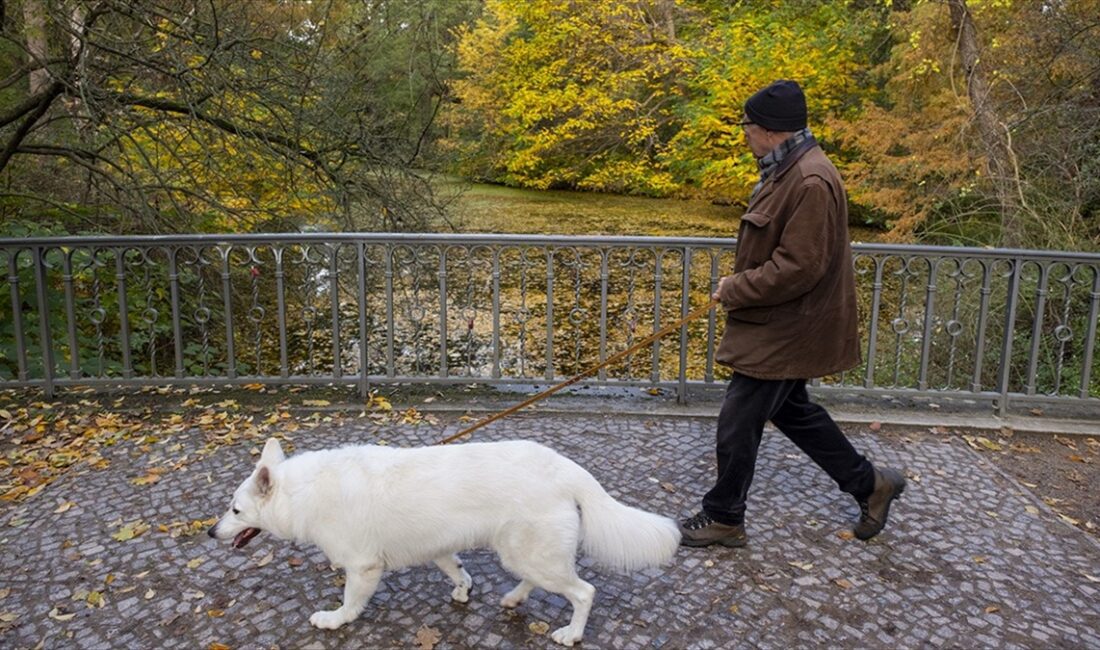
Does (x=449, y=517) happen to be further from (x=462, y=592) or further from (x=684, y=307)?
(x=684, y=307)

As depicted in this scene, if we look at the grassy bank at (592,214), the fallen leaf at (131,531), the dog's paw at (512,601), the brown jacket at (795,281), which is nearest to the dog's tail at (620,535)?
the dog's paw at (512,601)

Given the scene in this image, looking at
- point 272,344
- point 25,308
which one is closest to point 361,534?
point 25,308

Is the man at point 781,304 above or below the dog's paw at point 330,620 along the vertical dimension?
above

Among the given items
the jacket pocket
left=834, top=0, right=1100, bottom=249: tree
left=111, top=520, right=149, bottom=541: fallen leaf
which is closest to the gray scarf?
the jacket pocket

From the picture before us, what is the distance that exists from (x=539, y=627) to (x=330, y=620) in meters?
0.86

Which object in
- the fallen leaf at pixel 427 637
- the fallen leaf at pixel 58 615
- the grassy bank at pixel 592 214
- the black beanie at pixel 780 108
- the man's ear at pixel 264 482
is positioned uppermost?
the black beanie at pixel 780 108

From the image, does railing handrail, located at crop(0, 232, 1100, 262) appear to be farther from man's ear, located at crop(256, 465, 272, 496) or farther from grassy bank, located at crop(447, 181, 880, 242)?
grassy bank, located at crop(447, 181, 880, 242)

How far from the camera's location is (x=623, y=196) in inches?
1033

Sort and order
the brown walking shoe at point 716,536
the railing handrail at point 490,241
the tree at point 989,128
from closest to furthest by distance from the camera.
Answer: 1. the brown walking shoe at point 716,536
2. the railing handrail at point 490,241
3. the tree at point 989,128

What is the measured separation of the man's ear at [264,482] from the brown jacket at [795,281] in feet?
6.87

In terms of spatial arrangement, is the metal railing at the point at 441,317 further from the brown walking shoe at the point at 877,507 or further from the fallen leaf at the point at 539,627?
the fallen leaf at the point at 539,627

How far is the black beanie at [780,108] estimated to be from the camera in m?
3.58

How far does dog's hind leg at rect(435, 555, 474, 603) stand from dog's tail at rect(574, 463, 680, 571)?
2.13 feet

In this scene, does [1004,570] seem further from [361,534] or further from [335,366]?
[335,366]
